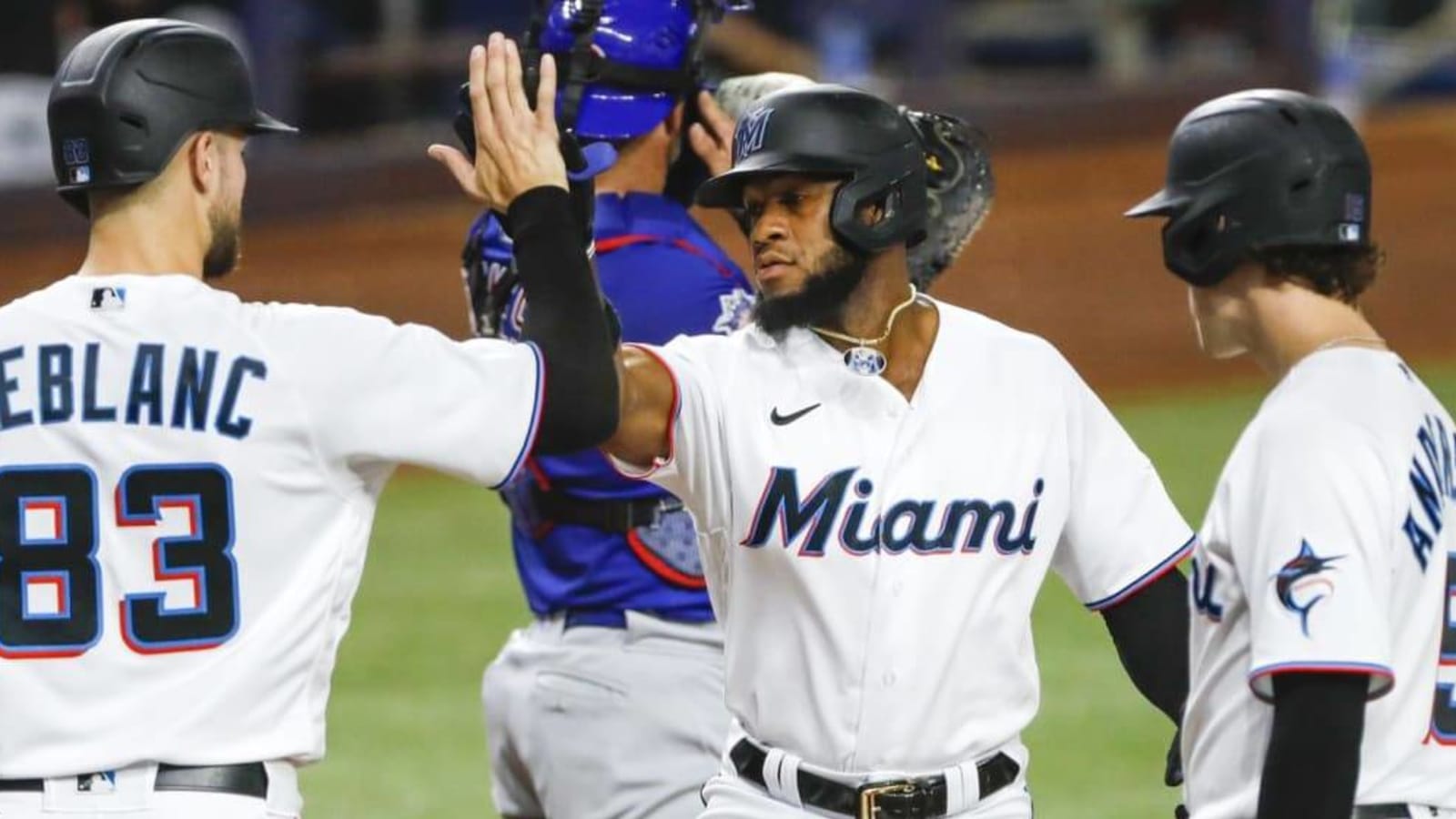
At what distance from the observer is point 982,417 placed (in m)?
3.92

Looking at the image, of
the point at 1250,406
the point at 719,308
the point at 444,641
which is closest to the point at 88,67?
the point at 719,308

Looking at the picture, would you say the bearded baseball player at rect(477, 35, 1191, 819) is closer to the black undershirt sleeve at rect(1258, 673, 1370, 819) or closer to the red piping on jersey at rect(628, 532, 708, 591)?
the red piping on jersey at rect(628, 532, 708, 591)

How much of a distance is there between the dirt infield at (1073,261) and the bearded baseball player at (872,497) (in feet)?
30.0

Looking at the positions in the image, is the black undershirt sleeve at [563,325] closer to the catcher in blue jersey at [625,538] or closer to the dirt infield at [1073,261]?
the catcher in blue jersey at [625,538]

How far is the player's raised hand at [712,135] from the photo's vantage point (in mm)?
4781

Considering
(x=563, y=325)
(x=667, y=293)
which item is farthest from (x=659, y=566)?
(x=563, y=325)

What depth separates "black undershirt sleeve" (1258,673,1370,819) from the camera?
313 cm

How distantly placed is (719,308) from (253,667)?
147cm

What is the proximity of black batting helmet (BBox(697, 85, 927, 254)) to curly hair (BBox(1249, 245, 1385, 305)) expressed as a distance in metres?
0.75

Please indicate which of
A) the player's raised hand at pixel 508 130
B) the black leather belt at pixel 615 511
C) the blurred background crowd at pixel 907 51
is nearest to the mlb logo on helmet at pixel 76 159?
the player's raised hand at pixel 508 130

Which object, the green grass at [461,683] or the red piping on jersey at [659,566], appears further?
the green grass at [461,683]

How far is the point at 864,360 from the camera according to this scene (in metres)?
3.95

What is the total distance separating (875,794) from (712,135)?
1585 mm

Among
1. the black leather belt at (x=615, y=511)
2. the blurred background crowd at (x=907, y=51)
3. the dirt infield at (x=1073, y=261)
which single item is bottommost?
the dirt infield at (x=1073, y=261)
